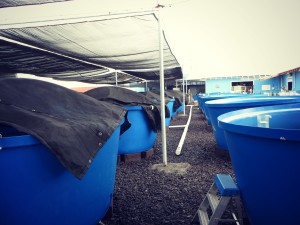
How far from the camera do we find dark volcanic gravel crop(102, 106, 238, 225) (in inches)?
93.1

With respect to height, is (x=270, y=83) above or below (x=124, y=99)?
above

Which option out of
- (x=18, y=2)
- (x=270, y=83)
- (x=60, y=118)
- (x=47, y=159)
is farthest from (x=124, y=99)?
(x=270, y=83)

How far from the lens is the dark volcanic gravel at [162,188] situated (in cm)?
237

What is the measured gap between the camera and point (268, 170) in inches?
53.1

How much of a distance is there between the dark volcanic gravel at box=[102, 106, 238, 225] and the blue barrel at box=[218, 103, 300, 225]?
36.3 inches

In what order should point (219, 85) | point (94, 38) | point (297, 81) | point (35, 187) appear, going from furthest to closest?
point (219, 85)
point (297, 81)
point (94, 38)
point (35, 187)

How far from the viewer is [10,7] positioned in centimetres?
371

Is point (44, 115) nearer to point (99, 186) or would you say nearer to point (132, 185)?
point (99, 186)

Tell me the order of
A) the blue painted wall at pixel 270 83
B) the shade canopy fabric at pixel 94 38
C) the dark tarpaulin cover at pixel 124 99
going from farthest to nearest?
the blue painted wall at pixel 270 83, the dark tarpaulin cover at pixel 124 99, the shade canopy fabric at pixel 94 38

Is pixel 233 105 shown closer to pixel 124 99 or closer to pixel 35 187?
pixel 124 99

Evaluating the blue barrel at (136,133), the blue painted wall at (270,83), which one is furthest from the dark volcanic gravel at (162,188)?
the blue painted wall at (270,83)

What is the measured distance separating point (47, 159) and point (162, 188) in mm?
1841

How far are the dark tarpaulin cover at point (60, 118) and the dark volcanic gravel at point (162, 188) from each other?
98 centimetres

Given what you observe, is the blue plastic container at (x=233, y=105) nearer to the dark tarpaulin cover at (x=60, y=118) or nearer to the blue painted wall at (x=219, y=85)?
the dark tarpaulin cover at (x=60, y=118)
